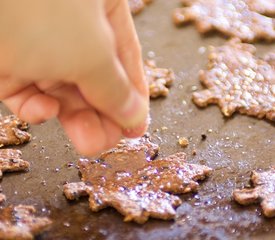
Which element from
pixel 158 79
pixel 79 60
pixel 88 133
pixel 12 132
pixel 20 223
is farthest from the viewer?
pixel 158 79

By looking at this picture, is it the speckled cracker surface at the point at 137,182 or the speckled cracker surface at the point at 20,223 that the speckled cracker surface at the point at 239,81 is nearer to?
the speckled cracker surface at the point at 137,182

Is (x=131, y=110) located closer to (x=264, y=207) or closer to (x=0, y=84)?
(x=0, y=84)

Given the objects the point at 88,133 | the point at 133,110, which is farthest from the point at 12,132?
the point at 133,110

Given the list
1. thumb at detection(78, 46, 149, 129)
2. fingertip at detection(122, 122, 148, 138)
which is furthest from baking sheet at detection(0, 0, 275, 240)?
thumb at detection(78, 46, 149, 129)

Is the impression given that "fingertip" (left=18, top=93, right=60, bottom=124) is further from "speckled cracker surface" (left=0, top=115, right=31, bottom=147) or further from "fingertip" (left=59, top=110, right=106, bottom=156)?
"speckled cracker surface" (left=0, top=115, right=31, bottom=147)

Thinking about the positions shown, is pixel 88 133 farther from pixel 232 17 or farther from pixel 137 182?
pixel 232 17

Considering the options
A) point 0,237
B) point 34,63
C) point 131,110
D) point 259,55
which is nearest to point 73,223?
point 0,237
